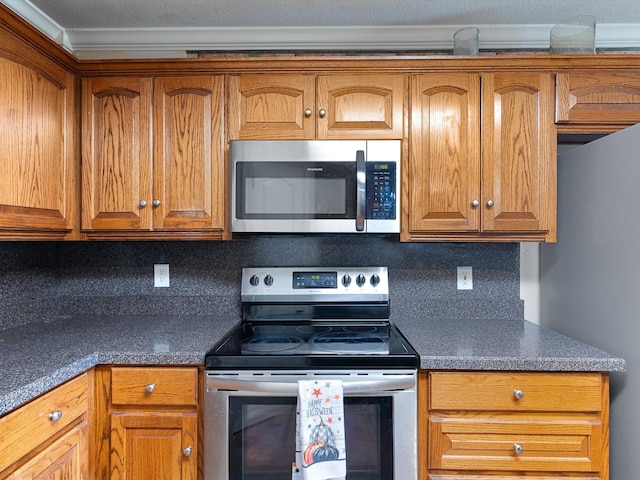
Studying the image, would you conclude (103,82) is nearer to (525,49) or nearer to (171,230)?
(171,230)

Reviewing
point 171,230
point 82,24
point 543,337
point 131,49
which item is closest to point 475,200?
point 543,337

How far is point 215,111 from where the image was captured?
1.68 metres

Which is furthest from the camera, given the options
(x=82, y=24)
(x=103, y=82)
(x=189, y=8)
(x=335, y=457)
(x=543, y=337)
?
(x=82, y=24)

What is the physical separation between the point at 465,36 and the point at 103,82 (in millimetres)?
1638

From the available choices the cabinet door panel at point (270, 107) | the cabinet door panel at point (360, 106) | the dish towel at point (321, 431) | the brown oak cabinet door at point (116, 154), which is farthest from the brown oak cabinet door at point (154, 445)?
the cabinet door panel at point (360, 106)

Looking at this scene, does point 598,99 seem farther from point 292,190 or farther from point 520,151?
point 292,190

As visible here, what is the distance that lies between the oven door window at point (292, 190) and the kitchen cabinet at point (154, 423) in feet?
2.27

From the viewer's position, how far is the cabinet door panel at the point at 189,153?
168 centimetres

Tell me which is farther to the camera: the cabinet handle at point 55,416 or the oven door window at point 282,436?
the oven door window at point 282,436

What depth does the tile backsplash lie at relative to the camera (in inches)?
77.0

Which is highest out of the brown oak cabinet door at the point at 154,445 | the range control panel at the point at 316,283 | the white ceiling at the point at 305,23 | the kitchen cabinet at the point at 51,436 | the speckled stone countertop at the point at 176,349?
the white ceiling at the point at 305,23

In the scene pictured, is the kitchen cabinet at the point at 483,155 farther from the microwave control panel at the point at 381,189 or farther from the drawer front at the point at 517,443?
the drawer front at the point at 517,443

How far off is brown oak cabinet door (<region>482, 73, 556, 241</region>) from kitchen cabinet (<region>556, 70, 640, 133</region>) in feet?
0.18

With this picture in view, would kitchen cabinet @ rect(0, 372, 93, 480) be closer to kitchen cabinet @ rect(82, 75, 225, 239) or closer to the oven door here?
the oven door
